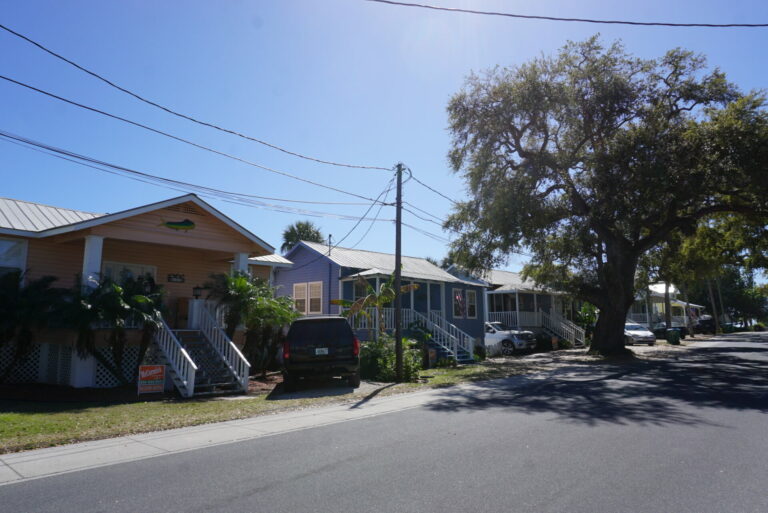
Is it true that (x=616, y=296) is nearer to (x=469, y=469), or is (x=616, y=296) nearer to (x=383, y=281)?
(x=383, y=281)

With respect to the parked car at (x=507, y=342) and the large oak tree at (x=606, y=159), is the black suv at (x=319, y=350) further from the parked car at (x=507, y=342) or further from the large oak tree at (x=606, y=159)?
the parked car at (x=507, y=342)

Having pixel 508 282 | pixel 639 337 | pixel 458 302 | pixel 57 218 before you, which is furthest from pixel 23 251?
pixel 639 337

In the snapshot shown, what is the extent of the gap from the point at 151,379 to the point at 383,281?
12302mm

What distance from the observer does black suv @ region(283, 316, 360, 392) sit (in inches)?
516

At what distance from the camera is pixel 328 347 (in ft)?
43.5

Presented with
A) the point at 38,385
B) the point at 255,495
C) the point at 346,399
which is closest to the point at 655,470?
the point at 255,495

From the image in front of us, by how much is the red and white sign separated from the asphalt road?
5929 millimetres

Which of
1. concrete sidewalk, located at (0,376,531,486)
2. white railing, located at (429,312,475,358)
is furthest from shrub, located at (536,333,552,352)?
concrete sidewalk, located at (0,376,531,486)

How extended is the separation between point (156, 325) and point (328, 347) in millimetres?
4373

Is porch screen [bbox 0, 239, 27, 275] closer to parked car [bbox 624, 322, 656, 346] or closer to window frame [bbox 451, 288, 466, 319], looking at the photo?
window frame [bbox 451, 288, 466, 319]

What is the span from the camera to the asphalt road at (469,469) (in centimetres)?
470

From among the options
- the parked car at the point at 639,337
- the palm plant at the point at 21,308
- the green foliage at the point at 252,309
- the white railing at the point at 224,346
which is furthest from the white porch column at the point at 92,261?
the parked car at the point at 639,337

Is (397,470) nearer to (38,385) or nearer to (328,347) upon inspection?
(328,347)

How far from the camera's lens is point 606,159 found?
63.2 ft
